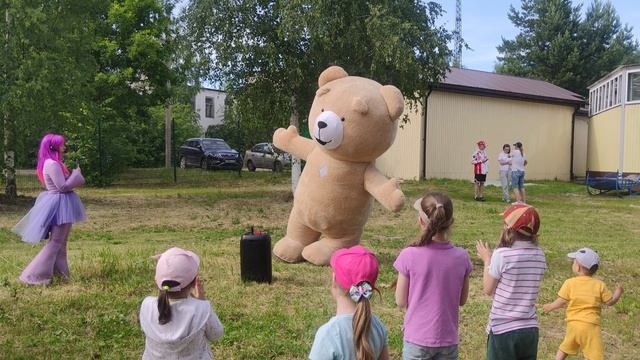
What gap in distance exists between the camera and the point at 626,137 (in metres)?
23.5

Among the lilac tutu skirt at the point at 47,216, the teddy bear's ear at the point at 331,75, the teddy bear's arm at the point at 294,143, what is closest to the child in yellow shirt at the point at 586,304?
the teddy bear's ear at the point at 331,75

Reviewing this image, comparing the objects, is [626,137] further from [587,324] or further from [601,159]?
[587,324]

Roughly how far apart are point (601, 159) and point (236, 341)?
82.9ft

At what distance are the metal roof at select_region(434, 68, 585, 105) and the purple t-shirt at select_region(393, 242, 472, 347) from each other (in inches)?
779

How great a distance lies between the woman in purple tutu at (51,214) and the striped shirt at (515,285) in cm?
474

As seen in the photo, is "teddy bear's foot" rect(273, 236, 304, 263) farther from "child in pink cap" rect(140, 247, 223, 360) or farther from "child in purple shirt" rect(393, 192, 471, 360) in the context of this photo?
"child in pink cap" rect(140, 247, 223, 360)

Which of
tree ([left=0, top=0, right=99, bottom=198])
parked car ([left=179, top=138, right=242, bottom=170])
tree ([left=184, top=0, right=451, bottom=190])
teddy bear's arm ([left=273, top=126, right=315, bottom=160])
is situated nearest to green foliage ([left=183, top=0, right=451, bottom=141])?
tree ([left=184, top=0, right=451, bottom=190])

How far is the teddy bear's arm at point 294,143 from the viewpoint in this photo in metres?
8.20

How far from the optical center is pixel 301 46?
48.4 ft

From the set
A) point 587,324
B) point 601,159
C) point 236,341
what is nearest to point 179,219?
point 236,341

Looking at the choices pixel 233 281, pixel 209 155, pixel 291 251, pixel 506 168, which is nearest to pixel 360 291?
pixel 233 281

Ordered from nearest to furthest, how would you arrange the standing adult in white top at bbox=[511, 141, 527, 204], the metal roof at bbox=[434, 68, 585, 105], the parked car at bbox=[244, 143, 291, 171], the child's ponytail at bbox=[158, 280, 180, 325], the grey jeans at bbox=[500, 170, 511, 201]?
the child's ponytail at bbox=[158, 280, 180, 325]
the standing adult in white top at bbox=[511, 141, 527, 204]
the grey jeans at bbox=[500, 170, 511, 201]
the metal roof at bbox=[434, 68, 585, 105]
the parked car at bbox=[244, 143, 291, 171]

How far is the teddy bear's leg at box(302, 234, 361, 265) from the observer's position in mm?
7898

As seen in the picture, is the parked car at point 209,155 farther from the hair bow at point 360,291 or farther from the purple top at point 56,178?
the hair bow at point 360,291
